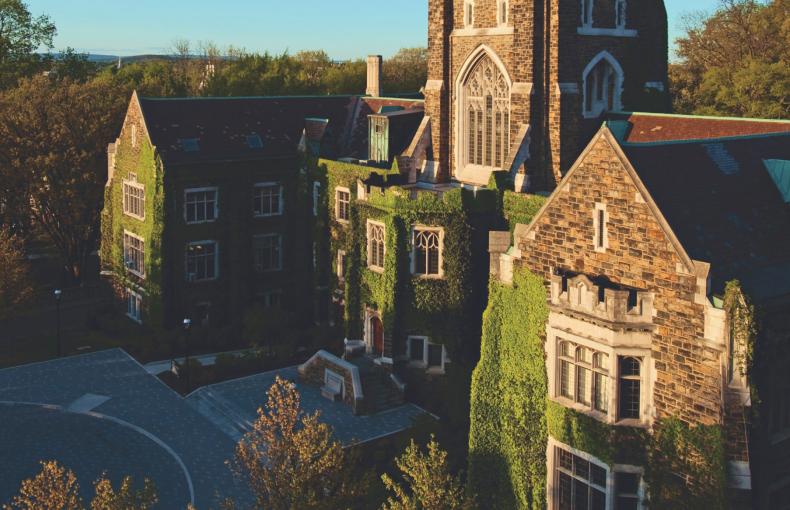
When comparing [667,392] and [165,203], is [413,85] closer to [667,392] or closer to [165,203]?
[165,203]

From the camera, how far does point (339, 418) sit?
104 ft

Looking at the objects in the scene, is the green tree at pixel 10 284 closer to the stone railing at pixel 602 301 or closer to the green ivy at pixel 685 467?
the stone railing at pixel 602 301

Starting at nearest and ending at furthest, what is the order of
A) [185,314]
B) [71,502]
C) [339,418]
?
1. [71,502]
2. [339,418]
3. [185,314]

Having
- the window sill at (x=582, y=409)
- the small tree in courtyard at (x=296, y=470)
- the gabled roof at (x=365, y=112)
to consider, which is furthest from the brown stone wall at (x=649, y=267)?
the gabled roof at (x=365, y=112)

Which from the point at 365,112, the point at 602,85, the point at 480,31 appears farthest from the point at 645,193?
the point at 365,112

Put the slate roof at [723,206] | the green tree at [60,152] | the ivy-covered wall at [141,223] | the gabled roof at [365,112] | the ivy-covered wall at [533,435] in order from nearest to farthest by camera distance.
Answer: the ivy-covered wall at [533,435] < the slate roof at [723,206] < the ivy-covered wall at [141,223] < the gabled roof at [365,112] < the green tree at [60,152]

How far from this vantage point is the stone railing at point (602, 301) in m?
18.2

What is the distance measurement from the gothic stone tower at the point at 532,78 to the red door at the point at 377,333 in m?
6.68

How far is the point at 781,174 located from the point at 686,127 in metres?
10.4

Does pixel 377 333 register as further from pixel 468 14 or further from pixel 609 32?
pixel 609 32

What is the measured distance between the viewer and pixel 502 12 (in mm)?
33938

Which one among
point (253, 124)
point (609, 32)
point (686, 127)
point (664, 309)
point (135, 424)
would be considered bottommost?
point (135, 424)

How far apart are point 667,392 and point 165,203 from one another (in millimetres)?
28857

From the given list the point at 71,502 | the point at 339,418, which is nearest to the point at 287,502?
the point at 71,502
